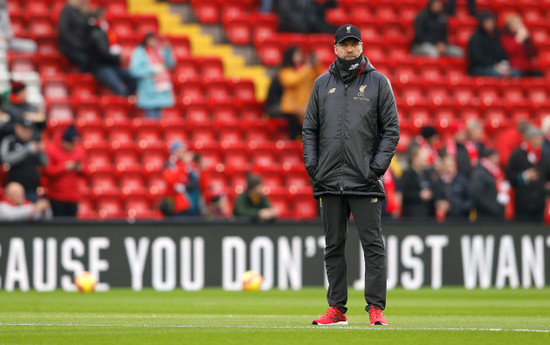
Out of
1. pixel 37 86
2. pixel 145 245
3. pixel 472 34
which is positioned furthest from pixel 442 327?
pixel 472 34

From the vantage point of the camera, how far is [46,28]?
21.6 meters

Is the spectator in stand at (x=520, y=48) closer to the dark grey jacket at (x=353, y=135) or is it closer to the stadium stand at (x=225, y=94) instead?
the stadium stand at (x=225, y=94)

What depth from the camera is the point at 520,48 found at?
23.9 meters

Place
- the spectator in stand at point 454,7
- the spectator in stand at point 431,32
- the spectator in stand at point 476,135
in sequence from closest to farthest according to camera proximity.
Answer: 1. the spectator in stand at point 476,135
2. the spectator in stand at point 431,32
3. the spectator in stand at point 454,7

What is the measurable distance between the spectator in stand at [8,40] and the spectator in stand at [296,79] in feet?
15.1

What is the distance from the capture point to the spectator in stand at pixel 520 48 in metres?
23.8

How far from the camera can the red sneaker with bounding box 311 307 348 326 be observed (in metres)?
9.16

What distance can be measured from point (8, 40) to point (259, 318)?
1200cm

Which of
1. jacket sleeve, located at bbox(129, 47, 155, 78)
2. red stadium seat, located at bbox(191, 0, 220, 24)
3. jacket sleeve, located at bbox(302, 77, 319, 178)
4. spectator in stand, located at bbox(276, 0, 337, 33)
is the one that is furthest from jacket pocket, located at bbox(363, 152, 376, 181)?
red stadium seat, located at bbox(191, 0, 220, 24)

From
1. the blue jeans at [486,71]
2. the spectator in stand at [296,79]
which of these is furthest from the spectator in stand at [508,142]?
the spectator in stand at [296,79]

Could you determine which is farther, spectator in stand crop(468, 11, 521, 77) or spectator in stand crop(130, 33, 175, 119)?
spectator in stand crop(468, 11, 521, 77)

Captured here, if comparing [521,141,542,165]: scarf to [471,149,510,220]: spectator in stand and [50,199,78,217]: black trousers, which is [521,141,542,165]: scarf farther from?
[50,199,78,217]: black trousers

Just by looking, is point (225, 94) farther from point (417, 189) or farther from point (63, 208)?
point (63, 208)

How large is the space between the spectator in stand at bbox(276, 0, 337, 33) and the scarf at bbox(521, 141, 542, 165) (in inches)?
219
